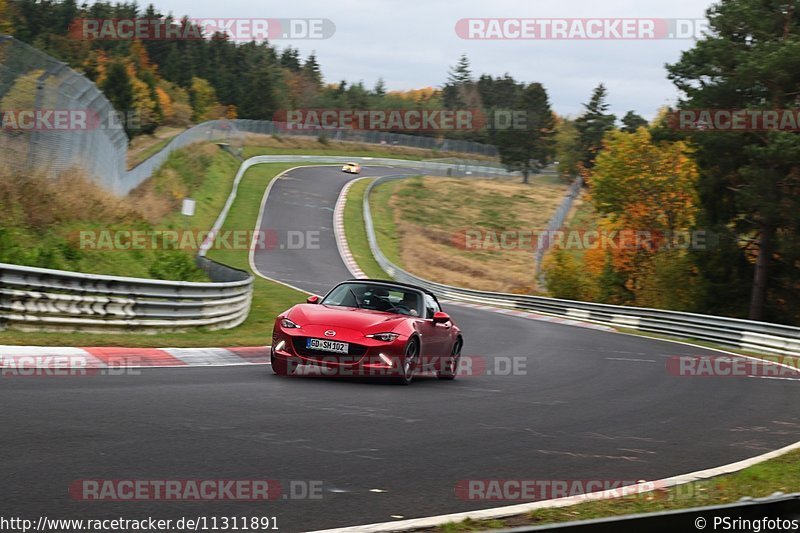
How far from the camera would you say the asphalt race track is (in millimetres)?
5758

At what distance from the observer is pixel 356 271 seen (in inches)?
1935

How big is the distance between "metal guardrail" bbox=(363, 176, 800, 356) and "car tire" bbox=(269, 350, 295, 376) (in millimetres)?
15869

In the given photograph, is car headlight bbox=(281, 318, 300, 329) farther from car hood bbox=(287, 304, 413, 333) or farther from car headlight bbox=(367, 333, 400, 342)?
car headlight bbox=(367, 333, 400, 342)

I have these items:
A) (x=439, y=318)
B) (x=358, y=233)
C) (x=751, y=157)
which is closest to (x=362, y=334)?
(x=439, y=318)

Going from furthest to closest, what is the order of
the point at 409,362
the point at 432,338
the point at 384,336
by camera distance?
the point at 432,338 < the point at 409,362 < the point at 384,336

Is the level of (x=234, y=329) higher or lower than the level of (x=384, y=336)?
lower

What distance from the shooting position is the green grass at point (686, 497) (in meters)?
5.56

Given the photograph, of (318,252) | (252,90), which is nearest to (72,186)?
(318,252)

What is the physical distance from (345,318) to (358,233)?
48.9m

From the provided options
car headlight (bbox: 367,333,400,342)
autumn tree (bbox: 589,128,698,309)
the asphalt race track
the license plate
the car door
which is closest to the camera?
the asphalt race track

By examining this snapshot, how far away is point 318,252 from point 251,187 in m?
16.7

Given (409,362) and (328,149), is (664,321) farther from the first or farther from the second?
(328,149)

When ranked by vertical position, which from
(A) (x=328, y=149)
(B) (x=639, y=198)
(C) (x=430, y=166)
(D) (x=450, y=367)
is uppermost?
(A) (x=328, y=149)

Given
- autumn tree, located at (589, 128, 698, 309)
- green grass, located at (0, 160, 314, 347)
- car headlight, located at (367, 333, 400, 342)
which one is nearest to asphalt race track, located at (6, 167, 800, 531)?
car headlight, located at (367, 333, 400, 342)
